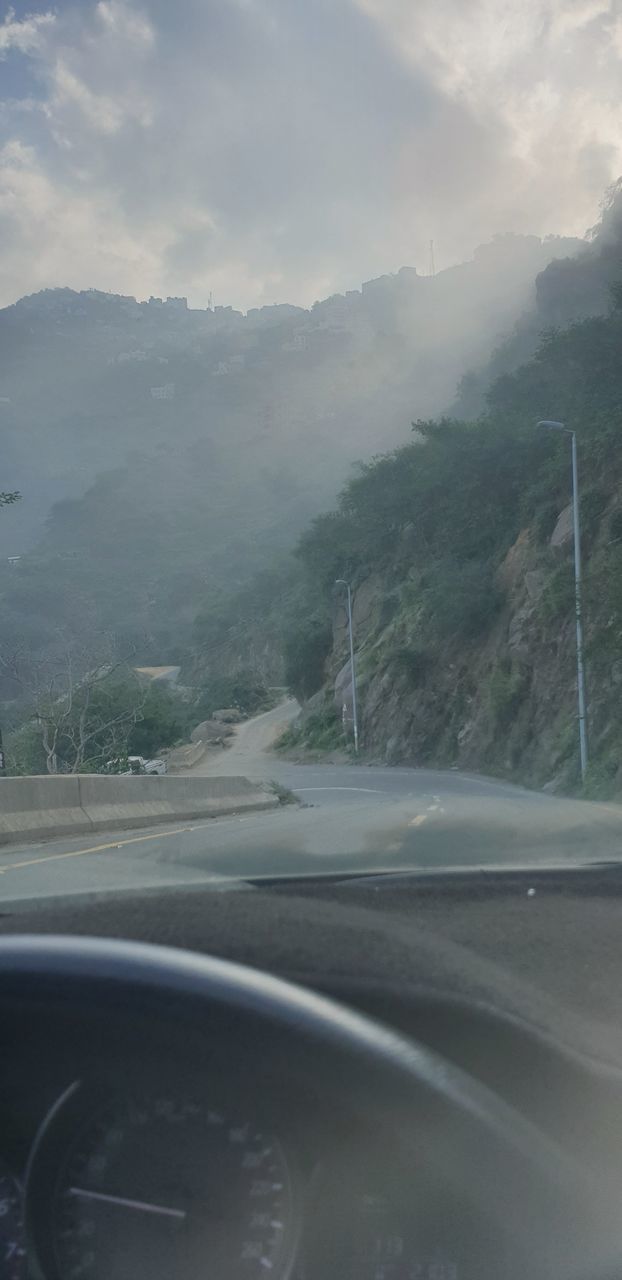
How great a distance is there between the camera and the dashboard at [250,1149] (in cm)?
201

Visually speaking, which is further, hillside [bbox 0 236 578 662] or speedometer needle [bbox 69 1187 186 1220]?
hillside [bbox 0 236 578 662]

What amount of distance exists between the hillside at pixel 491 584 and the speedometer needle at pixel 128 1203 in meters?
22.6

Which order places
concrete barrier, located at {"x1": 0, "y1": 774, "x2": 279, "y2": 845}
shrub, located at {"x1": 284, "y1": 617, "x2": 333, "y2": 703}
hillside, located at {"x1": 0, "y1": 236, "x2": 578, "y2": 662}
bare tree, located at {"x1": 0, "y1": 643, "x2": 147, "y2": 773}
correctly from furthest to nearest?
hillside, located at {"x1": 0, "y1": 236, "x2": 578, "y2": 662} < shrub, located at {"x1": 284, "y1": 617, "x2": 333, "y2": 703} < bare tree, located at {"x1": 0, "y1": 643, "x2": 147, "y2": 773} < concrete barrier, located at {"x1": 0, "y1": 774, "x2": 279, "y2": 845}

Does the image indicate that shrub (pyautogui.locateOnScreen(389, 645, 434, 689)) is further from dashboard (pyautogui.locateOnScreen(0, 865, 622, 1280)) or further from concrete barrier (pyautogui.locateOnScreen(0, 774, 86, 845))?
dashboard (pyautogui.locateOnScreen(0, 865, 622, 1280))

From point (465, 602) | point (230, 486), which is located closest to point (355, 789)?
point (465, 602)

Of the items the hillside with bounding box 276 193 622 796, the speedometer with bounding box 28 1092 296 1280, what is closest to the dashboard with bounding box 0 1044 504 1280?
the speedometer with bounding box 28 1092 296 1280

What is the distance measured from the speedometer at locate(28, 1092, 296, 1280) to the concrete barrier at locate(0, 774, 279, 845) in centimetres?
1237

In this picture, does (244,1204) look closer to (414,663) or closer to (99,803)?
(99,803)

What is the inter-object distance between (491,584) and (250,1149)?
4320 cm

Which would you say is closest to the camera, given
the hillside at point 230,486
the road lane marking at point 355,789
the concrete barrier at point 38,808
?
the concrete barrier at point 38,808

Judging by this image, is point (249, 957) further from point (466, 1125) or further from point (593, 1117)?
point (593, 1117)

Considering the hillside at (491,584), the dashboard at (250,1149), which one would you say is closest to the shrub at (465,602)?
the hillside at (491,584)

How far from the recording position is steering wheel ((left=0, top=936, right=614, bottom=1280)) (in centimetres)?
196

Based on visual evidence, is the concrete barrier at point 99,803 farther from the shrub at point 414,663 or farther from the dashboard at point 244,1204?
the shrub at point 414,663
